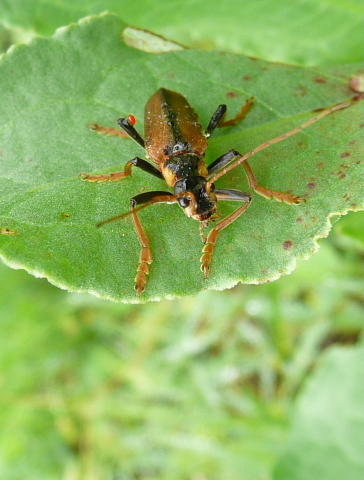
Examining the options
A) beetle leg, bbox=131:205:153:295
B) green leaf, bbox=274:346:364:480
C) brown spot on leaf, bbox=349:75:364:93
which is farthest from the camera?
green leaf, bbox=274:346:364:480

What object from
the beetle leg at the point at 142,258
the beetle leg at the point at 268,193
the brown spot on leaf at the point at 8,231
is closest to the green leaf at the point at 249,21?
the beetle leg at the point at 268,193

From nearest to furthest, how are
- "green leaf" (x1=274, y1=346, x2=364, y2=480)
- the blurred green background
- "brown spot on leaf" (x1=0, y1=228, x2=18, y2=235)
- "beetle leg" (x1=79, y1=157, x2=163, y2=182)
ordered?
"brown spot on leaf" (x1=0, y1=228, x2=18, y2=235), "beetle leg" (x1=79, y1=157, x2=163, y2=182), "green leaf" (x1=274, y1=346, x2=364, y2=480), the blurred green background

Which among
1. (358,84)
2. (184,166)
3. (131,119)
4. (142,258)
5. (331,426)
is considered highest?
(131,119)

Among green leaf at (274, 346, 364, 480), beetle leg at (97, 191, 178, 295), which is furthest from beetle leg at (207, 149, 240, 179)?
green leaf at (274, 346, 364, 480)

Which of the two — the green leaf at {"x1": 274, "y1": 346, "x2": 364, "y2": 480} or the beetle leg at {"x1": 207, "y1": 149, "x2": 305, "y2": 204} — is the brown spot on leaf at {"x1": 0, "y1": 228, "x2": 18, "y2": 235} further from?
the green leaf at {"x1": 274, "y1": 346, "x2": 364, "y2": 480}

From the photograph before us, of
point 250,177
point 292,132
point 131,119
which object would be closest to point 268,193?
point 250,177

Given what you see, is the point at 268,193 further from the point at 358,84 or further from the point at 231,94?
the point at 358,84
